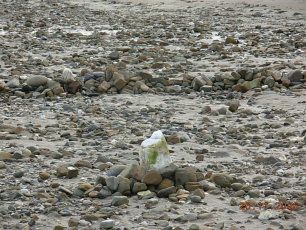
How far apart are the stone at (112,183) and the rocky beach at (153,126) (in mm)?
20

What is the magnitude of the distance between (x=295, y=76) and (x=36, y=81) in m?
4.16

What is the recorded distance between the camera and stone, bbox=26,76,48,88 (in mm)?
11578

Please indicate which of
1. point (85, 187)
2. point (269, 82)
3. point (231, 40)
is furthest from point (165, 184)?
point (231, 40)

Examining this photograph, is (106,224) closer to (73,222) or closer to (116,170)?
(73,222)

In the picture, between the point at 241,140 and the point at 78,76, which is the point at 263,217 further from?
the point at 78,76

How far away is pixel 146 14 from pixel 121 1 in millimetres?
5770

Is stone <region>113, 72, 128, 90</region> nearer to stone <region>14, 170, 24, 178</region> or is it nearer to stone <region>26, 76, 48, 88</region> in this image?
stone <region>26, 76, 48, 88</region>

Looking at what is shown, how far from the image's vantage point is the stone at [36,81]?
1158cm

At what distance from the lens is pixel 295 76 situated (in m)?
12.0

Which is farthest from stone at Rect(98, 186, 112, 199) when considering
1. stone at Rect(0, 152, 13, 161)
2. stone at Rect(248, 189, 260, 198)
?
stone at Rect(0, 152, 13, 161)

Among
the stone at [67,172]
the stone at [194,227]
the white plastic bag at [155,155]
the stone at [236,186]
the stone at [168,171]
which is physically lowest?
the stone at [67,172]

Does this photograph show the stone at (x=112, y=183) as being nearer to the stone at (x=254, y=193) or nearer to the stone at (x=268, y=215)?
the stone at (x=254, y=193)

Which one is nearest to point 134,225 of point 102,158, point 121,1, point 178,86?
point 102,158

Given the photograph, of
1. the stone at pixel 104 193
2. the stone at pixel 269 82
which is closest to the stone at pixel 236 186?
the stone at pixel 104 193
